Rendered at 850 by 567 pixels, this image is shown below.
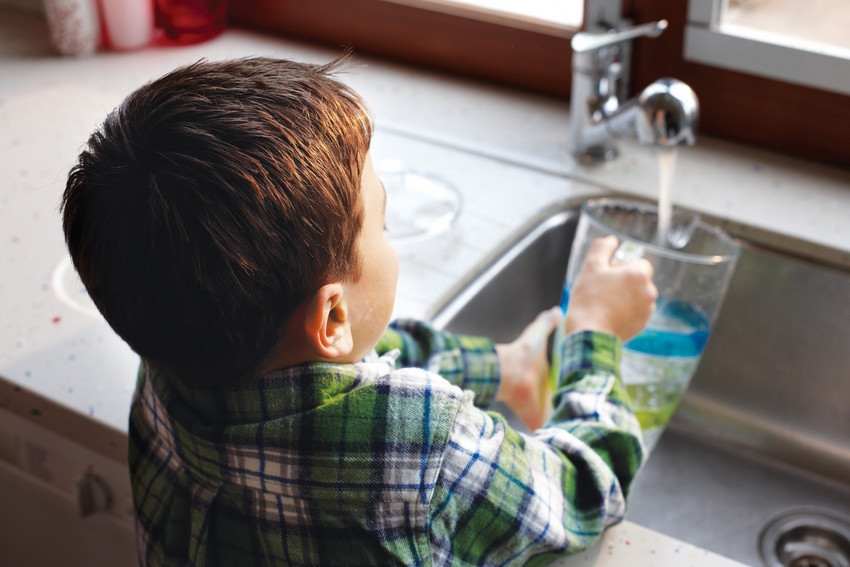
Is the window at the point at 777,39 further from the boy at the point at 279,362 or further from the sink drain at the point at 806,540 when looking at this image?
the boy at the point at 279,362

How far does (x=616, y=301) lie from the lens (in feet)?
2.75

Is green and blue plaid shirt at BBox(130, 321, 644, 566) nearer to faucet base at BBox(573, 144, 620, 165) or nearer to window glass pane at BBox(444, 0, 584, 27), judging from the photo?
faucet base at BBox(573, 144, 620, 165)

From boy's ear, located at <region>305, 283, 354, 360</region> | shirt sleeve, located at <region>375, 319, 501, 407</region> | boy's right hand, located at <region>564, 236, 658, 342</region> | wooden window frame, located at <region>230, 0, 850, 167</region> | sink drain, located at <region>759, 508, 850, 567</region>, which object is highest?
boy's ear, located at <region>305, 283, 354, 360</region>

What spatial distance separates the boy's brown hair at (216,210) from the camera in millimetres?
504

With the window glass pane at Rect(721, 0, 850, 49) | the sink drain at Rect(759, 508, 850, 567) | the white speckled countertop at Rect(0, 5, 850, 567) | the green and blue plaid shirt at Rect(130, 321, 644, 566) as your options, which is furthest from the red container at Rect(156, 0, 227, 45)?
the sink drain at Rect(759, 508, 850, 567)

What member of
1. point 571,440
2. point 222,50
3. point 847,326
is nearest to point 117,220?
point 571,440

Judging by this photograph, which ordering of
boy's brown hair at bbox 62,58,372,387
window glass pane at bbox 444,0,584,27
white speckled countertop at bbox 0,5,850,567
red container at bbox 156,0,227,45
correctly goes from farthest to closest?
red container at bbox 156,0,227,45 < window glass pane at bbox 444,0,584,27 < white speckled countertop at bbox 0,5,850,567 < boy's brown hair at bbox 62,58,372,387

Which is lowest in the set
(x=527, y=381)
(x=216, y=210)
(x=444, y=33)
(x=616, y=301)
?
(x=527, y=381)

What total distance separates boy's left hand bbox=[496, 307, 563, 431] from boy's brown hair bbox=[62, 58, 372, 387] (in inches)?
→ 14.7

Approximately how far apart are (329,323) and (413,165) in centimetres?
60

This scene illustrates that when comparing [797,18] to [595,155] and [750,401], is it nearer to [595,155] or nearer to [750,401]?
[595,155]

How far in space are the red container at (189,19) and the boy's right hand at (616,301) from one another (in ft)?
3.04

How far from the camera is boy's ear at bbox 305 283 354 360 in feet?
1.80

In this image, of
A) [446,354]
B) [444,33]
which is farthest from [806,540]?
[444,33]
